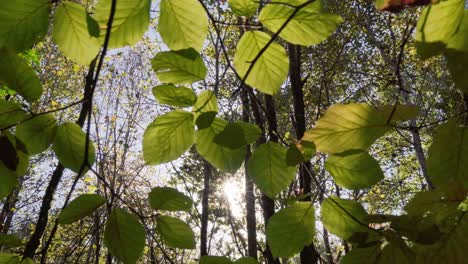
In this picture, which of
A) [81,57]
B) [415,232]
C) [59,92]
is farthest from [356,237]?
[59,92]

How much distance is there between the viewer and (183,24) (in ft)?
1.23

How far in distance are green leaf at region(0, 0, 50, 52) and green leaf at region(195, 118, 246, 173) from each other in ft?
0.61

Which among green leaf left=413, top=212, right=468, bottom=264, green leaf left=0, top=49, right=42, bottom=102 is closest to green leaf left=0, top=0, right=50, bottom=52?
green leaf left=0, top=49, right=42, bottom=102

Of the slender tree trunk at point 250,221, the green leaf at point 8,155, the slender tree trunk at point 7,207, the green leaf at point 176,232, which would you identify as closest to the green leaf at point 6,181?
the green leaf at point 8,155

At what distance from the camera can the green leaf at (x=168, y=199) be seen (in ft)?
1.31

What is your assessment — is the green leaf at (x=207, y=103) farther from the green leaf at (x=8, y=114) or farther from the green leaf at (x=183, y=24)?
the green leaf at (x=8, y=114)

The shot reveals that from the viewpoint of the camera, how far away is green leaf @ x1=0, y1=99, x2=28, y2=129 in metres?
0.35

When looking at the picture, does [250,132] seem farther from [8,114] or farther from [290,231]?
[8,114]

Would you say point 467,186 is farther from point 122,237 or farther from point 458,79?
point 122,237

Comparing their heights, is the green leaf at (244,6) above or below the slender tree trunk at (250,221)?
below

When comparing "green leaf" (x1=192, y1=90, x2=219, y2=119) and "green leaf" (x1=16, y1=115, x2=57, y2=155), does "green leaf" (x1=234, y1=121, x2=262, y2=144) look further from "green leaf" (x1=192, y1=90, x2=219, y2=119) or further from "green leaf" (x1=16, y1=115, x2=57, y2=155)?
"green leaf" (x1=16, y1=115, x2=57, y2=155)

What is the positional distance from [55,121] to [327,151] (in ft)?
0.97

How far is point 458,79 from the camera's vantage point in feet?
0.97

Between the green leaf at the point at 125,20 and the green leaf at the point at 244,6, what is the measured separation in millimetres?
95
